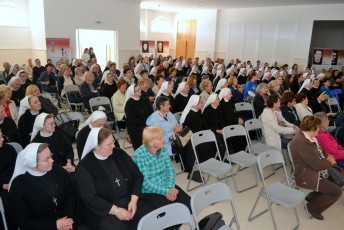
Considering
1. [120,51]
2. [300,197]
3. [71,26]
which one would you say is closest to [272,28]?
[120,51]

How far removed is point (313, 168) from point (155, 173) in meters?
Answer: 2.12

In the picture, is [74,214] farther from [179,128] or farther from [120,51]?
[120,51]

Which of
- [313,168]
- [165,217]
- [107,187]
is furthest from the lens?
[313,168]

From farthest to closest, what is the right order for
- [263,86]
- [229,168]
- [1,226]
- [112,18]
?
[112,18]
[263,86]
[229,168]
[1,226]

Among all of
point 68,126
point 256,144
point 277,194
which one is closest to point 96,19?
point 68,126

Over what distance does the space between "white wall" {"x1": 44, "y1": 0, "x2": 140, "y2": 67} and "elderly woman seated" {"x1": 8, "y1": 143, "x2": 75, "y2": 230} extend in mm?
12136

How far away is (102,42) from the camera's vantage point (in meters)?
17.2

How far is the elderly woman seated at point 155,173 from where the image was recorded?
129 inches

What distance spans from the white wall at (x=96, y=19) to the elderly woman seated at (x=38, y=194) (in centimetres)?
1214

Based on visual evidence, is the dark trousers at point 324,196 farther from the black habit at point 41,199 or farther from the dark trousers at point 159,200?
the black habit at point 41,199

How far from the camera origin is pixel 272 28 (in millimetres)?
16406

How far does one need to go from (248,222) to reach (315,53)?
13.3 meters

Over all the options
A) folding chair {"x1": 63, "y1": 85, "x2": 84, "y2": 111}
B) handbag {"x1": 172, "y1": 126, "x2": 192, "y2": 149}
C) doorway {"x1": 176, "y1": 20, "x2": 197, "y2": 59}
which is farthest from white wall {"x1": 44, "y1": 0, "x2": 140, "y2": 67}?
handbag {"x1": 172, "y1": 126, "x2": 192, "y2": 149}

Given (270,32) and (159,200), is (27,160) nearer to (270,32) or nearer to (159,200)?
(159,200)
